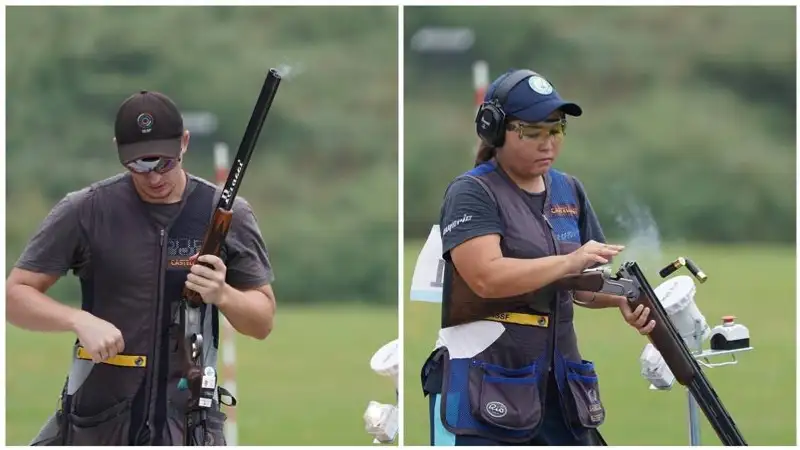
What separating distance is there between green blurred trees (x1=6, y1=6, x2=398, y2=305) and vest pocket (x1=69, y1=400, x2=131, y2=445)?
6768 mm

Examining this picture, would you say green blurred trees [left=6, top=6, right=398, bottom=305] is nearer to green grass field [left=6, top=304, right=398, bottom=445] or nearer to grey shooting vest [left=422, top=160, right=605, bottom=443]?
green grass field [left=6, top=304, right=398, bottom=445]

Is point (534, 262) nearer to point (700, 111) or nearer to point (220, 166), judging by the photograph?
point (220, 166)

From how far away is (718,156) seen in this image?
15070mm

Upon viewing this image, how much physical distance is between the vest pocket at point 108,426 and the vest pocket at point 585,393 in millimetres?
1270

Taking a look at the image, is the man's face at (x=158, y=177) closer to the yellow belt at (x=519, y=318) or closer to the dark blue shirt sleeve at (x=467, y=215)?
the dark blue shirt sleeve at (x=467, y=215)

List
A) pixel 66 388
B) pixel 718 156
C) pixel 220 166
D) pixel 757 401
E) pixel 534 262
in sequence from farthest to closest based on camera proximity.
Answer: pixel 718 156
pixel 757 401
pixel 220 166
pixel 66 388
pixel 534 262

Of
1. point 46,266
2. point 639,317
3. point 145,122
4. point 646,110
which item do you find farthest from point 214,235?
point 646,110

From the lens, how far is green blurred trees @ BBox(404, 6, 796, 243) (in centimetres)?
1253

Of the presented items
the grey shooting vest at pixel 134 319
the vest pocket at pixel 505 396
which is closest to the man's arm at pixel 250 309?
the grey shooting vest at pixel 134 319

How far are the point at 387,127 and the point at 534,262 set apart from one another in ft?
33.0

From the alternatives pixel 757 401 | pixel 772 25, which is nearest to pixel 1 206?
pixel 757 401

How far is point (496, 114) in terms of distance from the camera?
14.4 feet

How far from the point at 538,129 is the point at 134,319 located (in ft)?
4.18

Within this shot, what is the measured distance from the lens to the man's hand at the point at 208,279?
4.30 m
